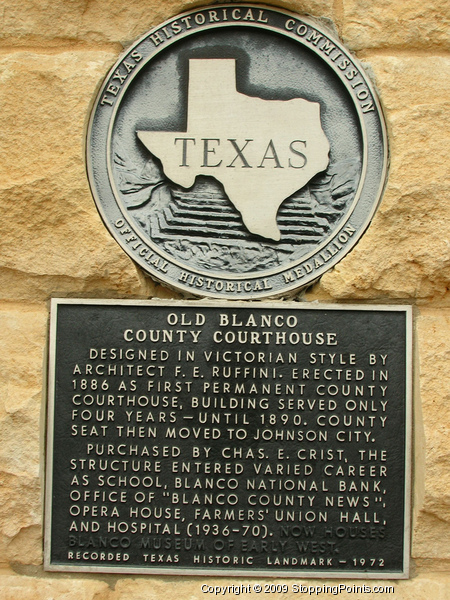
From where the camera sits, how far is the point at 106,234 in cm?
341

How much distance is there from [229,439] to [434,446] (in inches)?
40.3

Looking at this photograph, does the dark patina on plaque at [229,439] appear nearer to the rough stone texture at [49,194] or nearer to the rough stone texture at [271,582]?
the rough stone texture at [271,582]

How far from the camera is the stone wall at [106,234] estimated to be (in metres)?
3.27

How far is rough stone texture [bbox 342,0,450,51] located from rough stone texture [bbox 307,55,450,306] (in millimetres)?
294

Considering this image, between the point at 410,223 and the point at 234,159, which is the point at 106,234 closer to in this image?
the point at 234,159

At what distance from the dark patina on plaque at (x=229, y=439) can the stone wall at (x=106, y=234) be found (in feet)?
0.31

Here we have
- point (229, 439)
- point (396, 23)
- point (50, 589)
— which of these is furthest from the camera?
point (396, 23)

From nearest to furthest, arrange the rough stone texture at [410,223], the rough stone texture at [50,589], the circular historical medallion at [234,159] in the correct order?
1. the rough stone texture at [50,589]
2. the rough stone texture at [410,223]
3. the circular historical medallion at [234,159]

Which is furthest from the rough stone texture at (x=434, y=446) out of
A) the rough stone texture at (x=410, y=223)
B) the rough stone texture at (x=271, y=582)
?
the rough stone texture at (x=410, y=223)

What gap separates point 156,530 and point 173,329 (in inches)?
40.1

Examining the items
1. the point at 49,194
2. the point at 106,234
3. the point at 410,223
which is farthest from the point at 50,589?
the point at 410,223

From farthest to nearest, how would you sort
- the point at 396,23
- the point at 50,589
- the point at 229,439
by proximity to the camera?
the point at 396,23, the point at 229,439, the point at 50,589

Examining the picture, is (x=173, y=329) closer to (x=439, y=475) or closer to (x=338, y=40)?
(x=439, y=475)

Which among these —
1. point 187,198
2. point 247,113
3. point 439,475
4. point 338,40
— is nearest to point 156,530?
point 439,475
